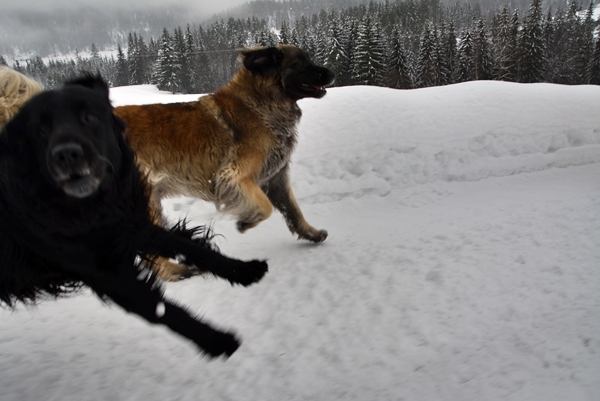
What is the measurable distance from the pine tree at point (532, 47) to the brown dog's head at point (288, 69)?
1794 inches

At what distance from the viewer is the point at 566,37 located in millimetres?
49250

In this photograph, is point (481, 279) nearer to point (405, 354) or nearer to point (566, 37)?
point (405, 354)

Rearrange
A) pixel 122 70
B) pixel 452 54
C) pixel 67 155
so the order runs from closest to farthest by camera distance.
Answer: pixel 67 155 → pixel 452 54 → pixel 122 70

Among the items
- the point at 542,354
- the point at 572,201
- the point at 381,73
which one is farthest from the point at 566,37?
the point at 542,354

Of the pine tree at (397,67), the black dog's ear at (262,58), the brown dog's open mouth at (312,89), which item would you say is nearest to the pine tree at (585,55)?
the pine tree at (397,67)

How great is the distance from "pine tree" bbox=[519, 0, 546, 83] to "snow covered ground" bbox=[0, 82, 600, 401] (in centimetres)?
4306

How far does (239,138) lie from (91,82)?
2059mm

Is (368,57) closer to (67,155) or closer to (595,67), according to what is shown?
(595,67)

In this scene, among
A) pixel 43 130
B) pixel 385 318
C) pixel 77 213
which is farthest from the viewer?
pixel 385 318

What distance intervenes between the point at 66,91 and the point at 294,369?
1865 millimetres

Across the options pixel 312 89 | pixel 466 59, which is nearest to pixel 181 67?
pixel 466 59

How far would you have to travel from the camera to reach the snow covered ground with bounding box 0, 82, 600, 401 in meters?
1.91

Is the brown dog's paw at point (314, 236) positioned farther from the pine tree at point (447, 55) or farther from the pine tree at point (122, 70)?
the pine tree at point (122, 70)

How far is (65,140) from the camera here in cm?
158
